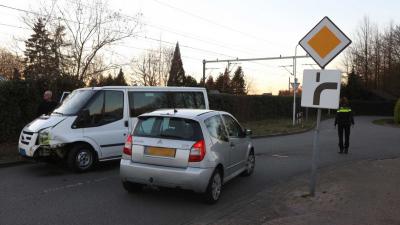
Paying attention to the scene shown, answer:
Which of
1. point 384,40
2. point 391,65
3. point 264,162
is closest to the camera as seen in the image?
point 264,162

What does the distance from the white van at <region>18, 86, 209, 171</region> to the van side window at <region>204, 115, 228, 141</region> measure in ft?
10.6

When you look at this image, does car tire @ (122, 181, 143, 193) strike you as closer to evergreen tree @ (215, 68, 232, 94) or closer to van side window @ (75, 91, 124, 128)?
van side window @ (75, 91, 124, 128)

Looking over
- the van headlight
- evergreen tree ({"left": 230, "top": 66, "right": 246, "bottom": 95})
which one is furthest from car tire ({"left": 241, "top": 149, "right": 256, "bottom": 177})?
evergreen tree ({"left": 230, "top": 66, "right": 246, "bottom": 95})

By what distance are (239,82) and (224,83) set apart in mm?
14212

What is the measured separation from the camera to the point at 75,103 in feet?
34.1

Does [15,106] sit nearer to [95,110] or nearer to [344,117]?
[95,110]

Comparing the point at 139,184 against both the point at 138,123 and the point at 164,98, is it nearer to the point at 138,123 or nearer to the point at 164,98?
the point at 138,123

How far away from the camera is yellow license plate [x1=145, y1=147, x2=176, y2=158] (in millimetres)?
7363

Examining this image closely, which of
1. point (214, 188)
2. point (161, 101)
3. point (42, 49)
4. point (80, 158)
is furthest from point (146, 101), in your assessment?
point (42, 49)

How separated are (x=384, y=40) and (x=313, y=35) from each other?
191 ft

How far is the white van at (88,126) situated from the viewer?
9.73 m

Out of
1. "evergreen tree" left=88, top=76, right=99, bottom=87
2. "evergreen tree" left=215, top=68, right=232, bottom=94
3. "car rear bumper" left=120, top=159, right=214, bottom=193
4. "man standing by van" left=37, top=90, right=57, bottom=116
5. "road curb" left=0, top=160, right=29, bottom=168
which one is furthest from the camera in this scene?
"evergreen tree" left=215, top=68, right=232, bottom=94

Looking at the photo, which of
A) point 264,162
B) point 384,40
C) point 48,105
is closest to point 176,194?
point 264,162

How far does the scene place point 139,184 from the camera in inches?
317
